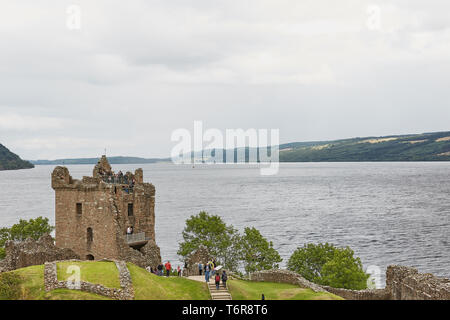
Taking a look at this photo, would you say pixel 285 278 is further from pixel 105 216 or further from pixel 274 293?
pixel 105 216

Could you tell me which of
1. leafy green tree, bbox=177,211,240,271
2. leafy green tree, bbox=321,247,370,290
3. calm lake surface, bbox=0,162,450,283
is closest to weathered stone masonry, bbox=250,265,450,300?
leafy green tree, bbox=321,247,370,290

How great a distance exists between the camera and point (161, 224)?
11081cm

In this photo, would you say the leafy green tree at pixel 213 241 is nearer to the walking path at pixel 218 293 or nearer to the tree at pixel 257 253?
the tree at pixel 257 253

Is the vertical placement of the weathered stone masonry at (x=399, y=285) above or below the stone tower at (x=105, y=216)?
below

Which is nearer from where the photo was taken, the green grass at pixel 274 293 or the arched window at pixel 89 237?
the green grass at pixel 274 293

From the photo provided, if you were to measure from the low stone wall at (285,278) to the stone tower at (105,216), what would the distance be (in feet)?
33.5

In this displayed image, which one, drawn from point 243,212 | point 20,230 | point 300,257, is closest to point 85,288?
point 300,257

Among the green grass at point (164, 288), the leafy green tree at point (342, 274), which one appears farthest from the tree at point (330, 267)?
the green grass at point (164, 288)

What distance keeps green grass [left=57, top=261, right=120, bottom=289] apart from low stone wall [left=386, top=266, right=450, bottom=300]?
19.9 meters

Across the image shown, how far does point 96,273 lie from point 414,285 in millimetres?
21795

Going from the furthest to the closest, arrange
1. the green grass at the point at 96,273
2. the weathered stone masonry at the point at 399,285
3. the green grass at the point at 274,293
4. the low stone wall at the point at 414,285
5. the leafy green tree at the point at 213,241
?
1. the leafy green tree at the point at 213,241
2. the green grass at the point at 274,293
3. the weathered stone masonry at the point at 399,285
4. the low stone wall at the point at 414,285
5. the green grass at the point at 96,273

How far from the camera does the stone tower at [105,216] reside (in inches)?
1674

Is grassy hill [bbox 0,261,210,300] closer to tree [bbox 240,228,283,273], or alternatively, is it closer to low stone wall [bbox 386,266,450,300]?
low stone wall [bbox 386,266,450,300]
